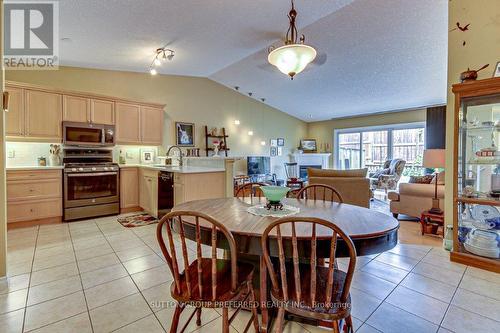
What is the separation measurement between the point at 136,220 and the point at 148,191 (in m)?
0.55

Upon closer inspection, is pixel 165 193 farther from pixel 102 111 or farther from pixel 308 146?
pixel 308 146

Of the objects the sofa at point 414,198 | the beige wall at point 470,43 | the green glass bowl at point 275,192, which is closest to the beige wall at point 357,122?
the sofa at point 414,198

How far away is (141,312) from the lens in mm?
1766

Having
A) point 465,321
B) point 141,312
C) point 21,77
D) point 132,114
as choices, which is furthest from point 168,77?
point 465,321

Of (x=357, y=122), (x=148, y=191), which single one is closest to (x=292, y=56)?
(x=148, y=191)

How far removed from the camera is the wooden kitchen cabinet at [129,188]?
15.3 feet

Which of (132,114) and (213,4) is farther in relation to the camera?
(132,114)

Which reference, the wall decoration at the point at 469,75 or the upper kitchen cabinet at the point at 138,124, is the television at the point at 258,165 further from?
the wall decoration at the point at 469,75

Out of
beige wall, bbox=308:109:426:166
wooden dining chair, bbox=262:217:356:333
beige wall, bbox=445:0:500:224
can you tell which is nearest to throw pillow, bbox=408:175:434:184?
beige wall, bbox=445:0:500:224

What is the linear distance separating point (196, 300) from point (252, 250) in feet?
1.22

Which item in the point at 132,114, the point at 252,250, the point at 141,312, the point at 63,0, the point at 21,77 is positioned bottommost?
the point at 141,312

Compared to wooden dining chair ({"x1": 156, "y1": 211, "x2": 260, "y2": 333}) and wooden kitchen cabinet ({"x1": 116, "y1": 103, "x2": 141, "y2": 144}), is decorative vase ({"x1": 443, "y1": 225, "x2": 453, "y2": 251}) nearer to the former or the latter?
wooden dining chair ({"x1": 156, "y1": 211, "x2": 260, "y2": 333})

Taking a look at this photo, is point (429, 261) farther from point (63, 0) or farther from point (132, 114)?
point (132, 114)

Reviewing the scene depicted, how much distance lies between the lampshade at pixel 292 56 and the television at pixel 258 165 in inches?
204
